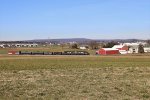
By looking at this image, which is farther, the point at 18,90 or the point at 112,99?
the point at 18,90

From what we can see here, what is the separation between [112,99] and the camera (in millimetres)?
13367

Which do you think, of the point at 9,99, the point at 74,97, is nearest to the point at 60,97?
the point at 74,97

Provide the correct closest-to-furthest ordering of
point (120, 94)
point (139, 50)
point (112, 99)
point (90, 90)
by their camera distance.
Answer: point (112, 99) < point (120, 94) < point (90, 90) < point (139, 50)

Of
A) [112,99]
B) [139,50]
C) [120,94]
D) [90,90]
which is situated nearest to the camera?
[112,99]

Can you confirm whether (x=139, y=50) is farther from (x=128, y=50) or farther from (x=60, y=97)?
(x=60, y=97)

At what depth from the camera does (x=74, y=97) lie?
45.8 ft

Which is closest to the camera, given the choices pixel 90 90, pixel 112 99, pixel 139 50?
pixel 112 99

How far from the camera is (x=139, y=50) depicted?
14938 centimetres

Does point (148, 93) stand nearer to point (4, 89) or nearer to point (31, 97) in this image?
point (31, 97)

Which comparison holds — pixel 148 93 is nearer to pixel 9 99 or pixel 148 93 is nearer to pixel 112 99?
pixel 112 99

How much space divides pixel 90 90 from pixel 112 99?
2.86 m

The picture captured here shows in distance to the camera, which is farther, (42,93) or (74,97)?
(42,93)

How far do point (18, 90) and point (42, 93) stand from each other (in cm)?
171

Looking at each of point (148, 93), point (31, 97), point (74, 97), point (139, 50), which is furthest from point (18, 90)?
point (139, 50)
